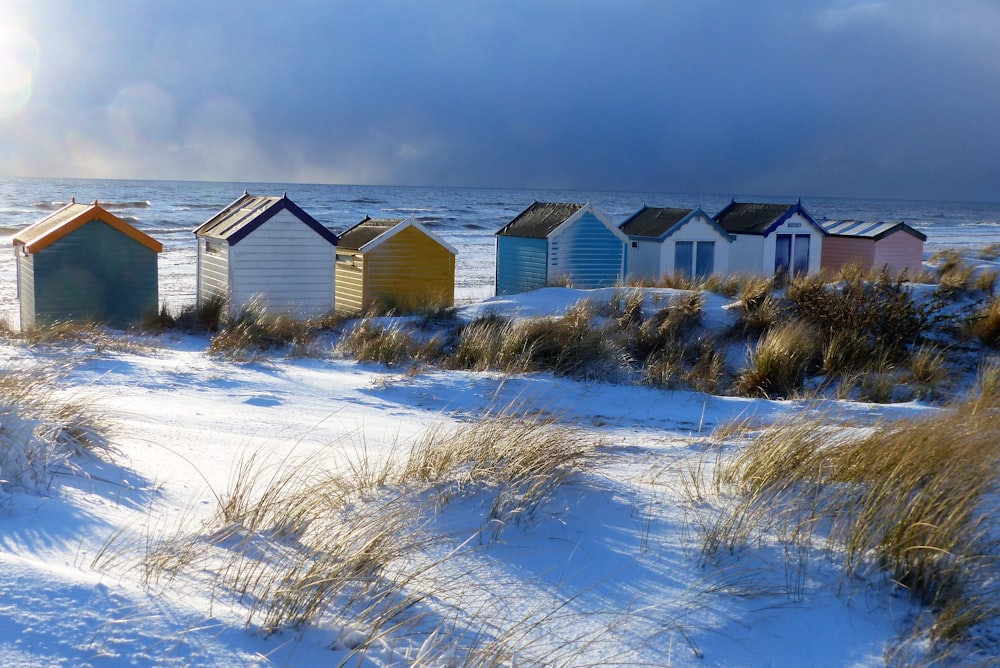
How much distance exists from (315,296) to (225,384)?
7.68 meters

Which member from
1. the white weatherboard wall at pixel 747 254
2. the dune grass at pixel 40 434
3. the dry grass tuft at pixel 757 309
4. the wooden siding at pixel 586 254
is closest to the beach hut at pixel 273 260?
the wooden siding at pixel 586 254

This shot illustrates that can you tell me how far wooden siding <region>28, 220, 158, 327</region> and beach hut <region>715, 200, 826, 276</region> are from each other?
12.7m

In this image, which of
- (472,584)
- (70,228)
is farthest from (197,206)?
(472,584)

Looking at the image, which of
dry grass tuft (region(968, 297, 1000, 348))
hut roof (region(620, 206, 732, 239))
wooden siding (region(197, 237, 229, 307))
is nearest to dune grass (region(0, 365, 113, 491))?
wooden siding (region(197, 237, 229, 307))

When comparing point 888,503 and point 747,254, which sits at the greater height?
point 747,254

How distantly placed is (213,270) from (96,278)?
2.49 m

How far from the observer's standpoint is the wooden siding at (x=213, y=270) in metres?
14.7

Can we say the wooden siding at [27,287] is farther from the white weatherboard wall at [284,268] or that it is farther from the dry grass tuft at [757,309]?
the dry grass tuft at [757,309]

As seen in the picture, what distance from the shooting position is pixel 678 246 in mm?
Result: 19531

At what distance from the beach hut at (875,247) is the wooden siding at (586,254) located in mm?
5921

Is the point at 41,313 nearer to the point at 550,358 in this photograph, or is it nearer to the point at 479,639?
the point at 550,358

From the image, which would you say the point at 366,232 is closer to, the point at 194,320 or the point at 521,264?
the point at 521,264

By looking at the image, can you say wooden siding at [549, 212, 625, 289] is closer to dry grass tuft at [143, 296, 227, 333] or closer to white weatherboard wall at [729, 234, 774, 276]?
white weatherboard wall at [729, 234, 774, 276]

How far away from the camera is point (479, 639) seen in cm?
288
